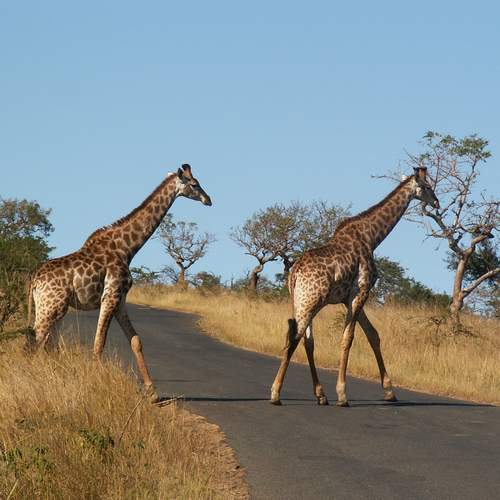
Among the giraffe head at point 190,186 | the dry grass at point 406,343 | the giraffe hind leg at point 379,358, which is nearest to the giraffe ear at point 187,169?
the giraffe head at point 190,186

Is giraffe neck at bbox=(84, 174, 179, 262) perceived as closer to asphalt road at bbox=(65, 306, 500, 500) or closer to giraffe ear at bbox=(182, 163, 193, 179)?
giraffe ear at bbox=(182, 163, 193, 179)

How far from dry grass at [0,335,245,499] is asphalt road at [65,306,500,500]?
1.81ft

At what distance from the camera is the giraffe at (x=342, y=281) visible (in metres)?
14.2

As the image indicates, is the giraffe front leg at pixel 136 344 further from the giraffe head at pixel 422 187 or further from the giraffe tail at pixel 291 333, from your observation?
the giraffe head at pixel 422 187

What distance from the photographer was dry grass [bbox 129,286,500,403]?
18.9m

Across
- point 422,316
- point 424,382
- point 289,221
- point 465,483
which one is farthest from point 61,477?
point 289,221

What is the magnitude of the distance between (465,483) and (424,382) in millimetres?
9444

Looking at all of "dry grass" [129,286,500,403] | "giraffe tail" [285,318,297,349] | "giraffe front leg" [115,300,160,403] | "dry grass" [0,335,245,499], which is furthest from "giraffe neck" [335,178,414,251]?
"dry grass" [0,335,245,499]

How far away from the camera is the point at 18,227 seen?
66062mm

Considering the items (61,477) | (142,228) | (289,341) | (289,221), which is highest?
(289,221)

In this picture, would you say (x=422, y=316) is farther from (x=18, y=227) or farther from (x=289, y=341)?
(x=18, y=227)

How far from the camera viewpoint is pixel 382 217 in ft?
52.2

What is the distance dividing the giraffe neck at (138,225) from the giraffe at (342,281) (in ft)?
6.62

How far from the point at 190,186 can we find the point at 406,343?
1010cm
